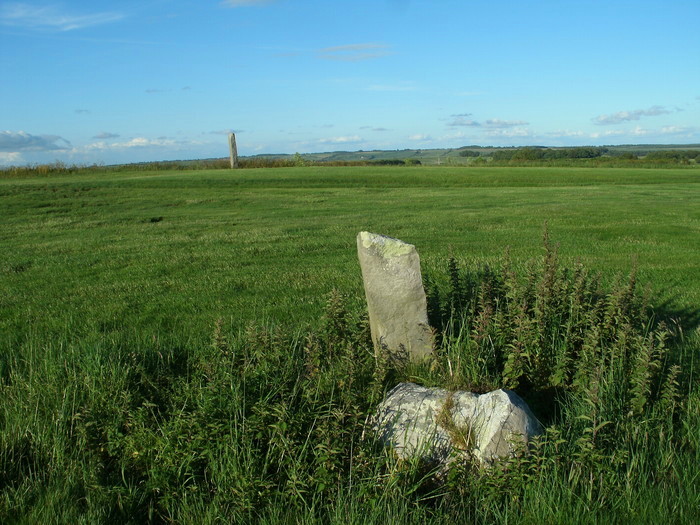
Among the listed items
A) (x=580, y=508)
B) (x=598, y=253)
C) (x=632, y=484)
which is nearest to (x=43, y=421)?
(x=580, y=508)

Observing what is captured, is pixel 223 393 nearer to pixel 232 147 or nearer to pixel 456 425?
pixel 456 425

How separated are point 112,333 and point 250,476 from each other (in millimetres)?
3333

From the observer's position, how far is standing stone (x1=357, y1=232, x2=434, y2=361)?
582cm

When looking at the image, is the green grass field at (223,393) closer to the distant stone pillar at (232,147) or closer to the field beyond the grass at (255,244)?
the field beyond the grass at (255,244)

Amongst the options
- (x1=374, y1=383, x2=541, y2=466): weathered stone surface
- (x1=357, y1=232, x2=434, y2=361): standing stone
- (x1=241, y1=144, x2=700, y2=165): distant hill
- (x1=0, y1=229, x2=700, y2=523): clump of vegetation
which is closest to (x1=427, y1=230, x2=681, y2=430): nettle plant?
(x1=0, y1=229, x2=700, y2=523): clump of vegetation

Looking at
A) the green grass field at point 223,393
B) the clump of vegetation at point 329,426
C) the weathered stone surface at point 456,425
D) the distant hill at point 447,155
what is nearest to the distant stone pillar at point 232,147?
the distant hill at point 447,155

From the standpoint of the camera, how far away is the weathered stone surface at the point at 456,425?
4223 millimetres

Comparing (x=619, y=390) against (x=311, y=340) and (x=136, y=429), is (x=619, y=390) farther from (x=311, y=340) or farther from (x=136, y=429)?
(x=136, y=429)

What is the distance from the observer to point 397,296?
5.86 metres

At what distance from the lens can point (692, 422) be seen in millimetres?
4723

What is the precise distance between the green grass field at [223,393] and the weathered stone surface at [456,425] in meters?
0.25

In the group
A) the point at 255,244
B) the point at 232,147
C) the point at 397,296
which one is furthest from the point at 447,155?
the point at 397,296

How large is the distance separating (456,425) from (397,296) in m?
1.67

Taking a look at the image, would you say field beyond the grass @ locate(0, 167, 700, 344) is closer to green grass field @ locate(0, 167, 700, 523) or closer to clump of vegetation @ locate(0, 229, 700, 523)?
green grass field @ locate(0, 167, 700, 523)
